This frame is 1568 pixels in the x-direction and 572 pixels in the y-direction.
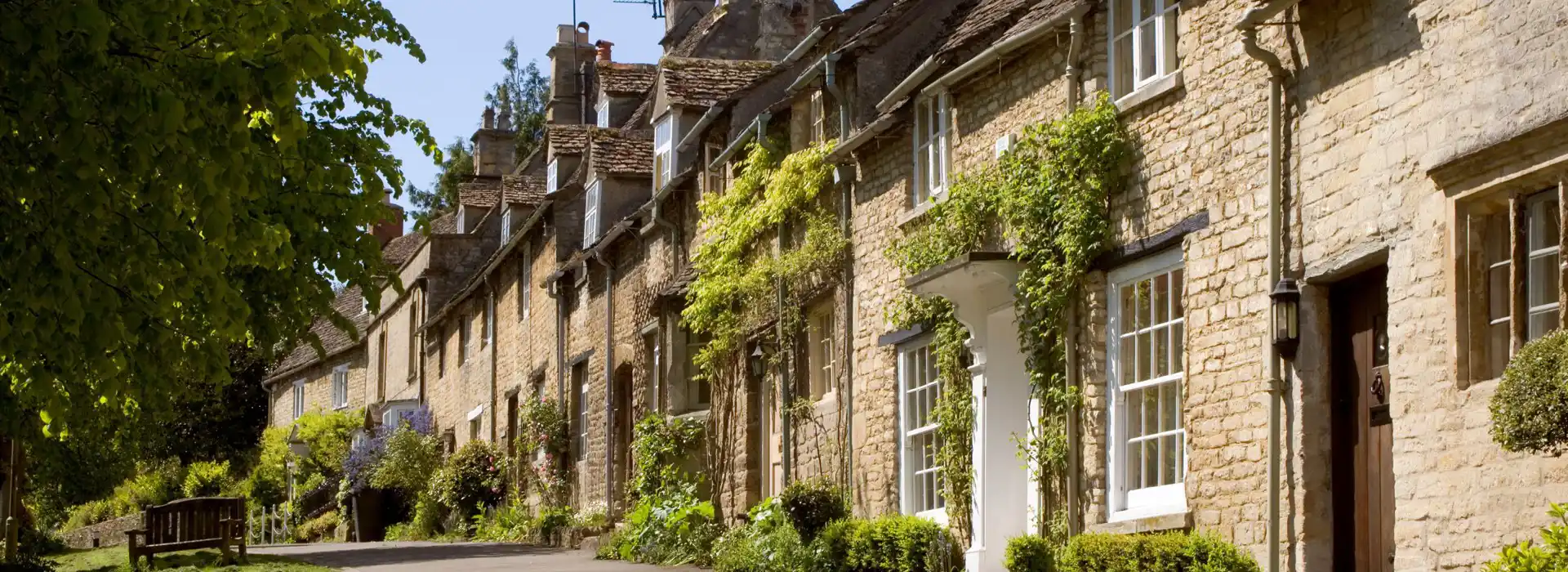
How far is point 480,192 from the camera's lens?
45625mm

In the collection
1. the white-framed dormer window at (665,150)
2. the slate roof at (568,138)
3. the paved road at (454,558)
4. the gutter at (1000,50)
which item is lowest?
the paved road at (454,558)

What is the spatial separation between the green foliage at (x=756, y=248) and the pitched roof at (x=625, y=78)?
31.1 feet

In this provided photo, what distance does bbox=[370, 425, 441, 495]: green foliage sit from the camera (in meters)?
36.8

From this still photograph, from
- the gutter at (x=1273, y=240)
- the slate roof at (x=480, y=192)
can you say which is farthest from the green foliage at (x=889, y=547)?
the slate roof at (x=480, y=192)

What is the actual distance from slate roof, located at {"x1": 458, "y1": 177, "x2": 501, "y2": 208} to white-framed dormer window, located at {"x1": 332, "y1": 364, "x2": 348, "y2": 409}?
935cm

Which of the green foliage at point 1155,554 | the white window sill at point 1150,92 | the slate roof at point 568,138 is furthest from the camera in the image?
the slate roof at point 568,138

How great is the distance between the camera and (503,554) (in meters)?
23.1

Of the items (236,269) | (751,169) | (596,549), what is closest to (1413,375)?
(236,269)

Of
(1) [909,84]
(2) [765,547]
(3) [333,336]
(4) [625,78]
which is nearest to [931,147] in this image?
(1) [909,84]

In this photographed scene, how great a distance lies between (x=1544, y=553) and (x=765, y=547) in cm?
1102

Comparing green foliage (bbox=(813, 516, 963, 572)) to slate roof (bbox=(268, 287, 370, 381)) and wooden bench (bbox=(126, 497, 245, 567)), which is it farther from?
slate roof (bbox=(268, 287, 370, 381))

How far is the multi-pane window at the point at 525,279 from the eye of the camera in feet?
113

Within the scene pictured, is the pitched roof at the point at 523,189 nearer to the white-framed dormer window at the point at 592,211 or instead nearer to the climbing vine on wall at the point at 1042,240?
the white-framed dormer window at the point at 592,211

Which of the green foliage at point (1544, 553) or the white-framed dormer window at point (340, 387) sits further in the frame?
the white-framed dormer window at point (340, 387)
